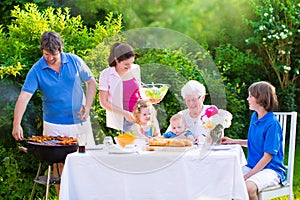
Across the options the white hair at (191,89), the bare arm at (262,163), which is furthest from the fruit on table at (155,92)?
the bare arm at (262,163)

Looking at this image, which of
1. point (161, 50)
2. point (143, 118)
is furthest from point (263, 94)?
point (161, 50)

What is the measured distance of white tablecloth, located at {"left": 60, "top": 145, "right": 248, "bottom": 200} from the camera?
A: 2.64m

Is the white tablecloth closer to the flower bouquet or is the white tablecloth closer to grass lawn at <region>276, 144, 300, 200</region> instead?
the flower bouquet

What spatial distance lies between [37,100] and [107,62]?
40.5 inches

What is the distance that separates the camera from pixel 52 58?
3.17 meters

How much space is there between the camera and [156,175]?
2682mm

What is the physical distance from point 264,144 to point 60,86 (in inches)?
48.3

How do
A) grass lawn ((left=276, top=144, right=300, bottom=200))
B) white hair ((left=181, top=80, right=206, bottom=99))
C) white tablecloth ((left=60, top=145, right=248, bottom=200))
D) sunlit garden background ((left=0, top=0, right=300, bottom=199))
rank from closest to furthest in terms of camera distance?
sunlit garden background ((left=0, top=0, right=300, bottom=199))
white tablecloth ((left=60, top=145, right=248, bottom=200))
white hair ((left=181, top=80, right=206, bottom=99))
grass lawn ((left=276, top=144, right=300, bottom=200))

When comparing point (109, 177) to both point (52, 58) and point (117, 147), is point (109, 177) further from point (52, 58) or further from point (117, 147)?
point (52, 58)

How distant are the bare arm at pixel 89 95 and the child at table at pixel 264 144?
0.93m

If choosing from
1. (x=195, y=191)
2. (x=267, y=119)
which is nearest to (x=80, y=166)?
(x=195, y=191)

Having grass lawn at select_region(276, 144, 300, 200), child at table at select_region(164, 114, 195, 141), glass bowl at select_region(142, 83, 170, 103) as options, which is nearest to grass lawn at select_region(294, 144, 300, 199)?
grass lawn at select_region(276, 144, 300, 200)

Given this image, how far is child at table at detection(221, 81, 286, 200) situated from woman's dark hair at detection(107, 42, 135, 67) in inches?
26.2

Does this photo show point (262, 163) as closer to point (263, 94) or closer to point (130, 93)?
point (263, 94)
